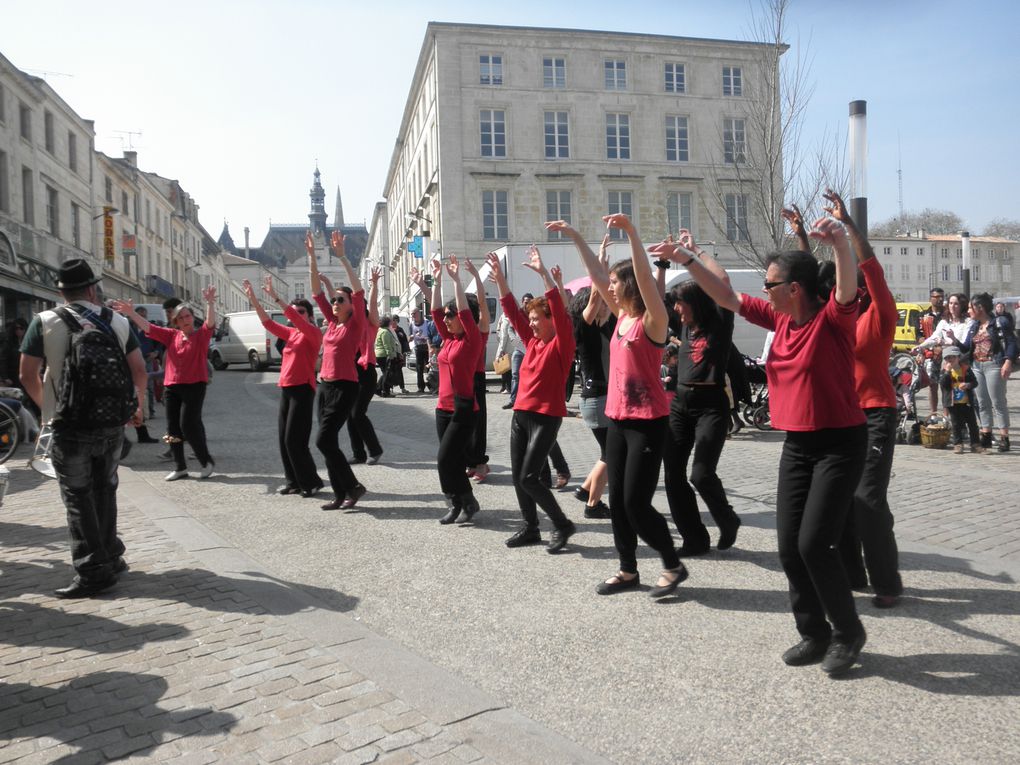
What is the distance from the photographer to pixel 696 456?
5.28 meters

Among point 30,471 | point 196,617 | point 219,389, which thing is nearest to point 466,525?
point 196,617

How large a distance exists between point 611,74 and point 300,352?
38.8m

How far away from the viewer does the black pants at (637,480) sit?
434cm

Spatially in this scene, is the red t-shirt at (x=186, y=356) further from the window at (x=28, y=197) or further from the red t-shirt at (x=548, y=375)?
the window at (x=28, y=197)

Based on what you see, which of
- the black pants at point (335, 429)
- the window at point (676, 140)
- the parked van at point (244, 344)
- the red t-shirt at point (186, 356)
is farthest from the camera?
the window at point (676, 140)

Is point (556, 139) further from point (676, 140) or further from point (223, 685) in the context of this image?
point (223, 685)

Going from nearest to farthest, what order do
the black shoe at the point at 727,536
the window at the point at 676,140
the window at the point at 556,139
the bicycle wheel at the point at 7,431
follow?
1. the black shoe at the point at 727,536
2. the bicycle wheel at the point at 7,431
3. the window at the point at 556,139
4. the window at the point at 676,140

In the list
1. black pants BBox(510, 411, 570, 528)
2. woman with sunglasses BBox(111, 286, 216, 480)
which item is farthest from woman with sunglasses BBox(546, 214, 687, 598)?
woman with sunglasses BBox(111, 286, 216, 480)

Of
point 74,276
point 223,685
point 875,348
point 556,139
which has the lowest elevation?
point 223,685

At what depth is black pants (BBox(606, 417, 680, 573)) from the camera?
434 centimetres

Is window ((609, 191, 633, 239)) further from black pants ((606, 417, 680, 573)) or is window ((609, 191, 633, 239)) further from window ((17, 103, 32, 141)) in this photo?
black pants ((606, 417, 680, 573))

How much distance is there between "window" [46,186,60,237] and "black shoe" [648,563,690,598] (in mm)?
34752

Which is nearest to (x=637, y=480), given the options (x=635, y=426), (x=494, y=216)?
(x=635, y=426)

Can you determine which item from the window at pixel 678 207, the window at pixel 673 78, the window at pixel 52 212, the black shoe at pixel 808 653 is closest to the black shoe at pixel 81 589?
the black shoe at pixel 808 653
